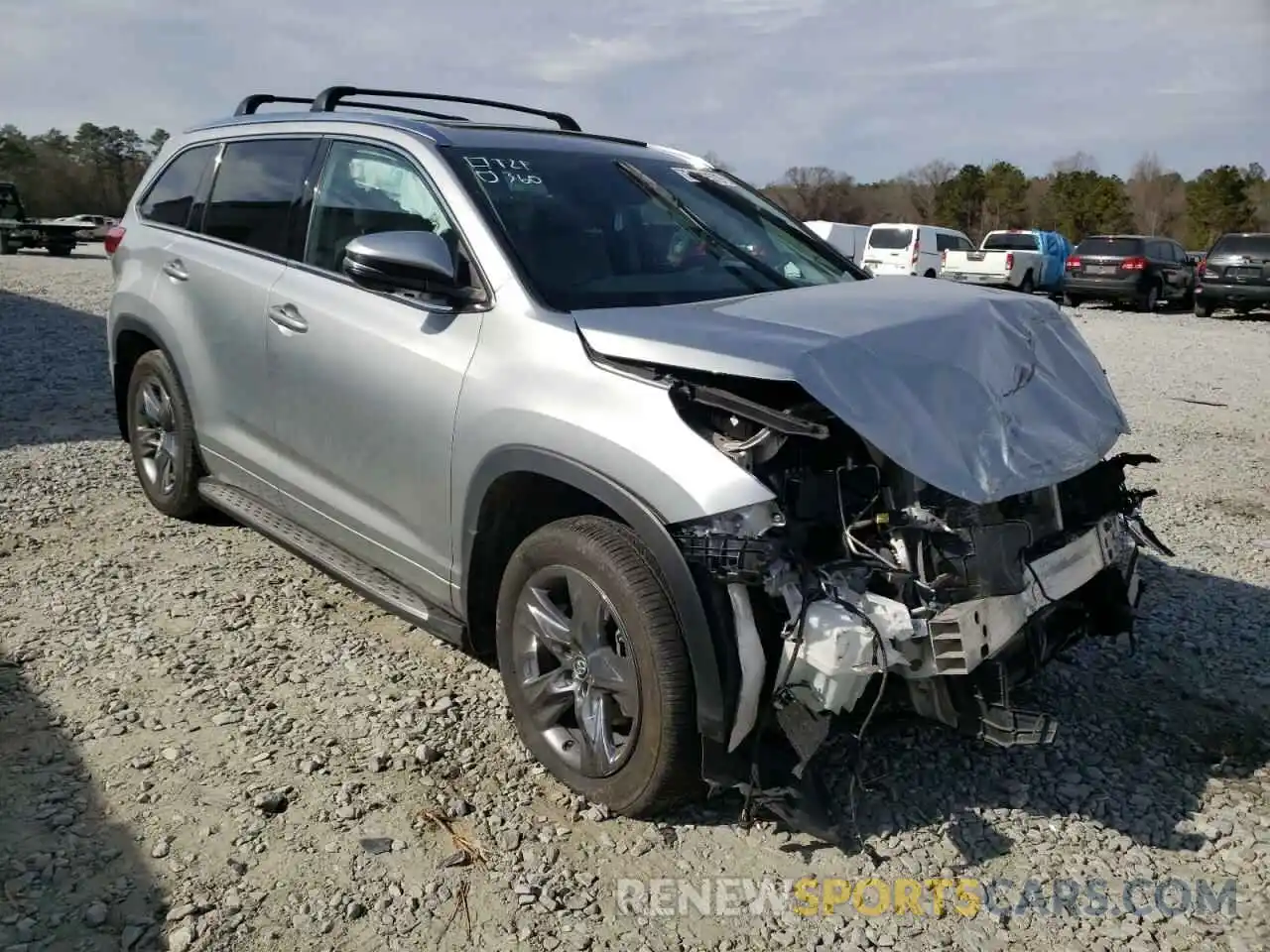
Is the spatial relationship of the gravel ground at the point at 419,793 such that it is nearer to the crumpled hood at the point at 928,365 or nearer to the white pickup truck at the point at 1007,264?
the crumpled hood at the point at 928,365

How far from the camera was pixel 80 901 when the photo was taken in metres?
2.51

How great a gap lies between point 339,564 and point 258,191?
A: 169 cm

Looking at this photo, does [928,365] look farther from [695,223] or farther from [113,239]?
[113,239]

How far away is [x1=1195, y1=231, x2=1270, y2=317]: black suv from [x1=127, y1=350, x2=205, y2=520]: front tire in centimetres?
2037

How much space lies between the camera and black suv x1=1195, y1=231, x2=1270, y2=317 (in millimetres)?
19375

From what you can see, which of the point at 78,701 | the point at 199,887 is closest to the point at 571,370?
the point at 199,887

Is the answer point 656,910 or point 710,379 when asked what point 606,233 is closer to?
point 710,379

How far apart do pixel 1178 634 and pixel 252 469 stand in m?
3.94

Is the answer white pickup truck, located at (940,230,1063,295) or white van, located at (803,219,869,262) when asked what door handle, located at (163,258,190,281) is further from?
white van, located at (803,219,869,262)

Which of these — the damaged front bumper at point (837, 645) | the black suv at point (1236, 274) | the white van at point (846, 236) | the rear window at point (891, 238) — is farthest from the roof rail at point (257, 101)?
the white van at point (846, 236)

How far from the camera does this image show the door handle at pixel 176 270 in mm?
4551

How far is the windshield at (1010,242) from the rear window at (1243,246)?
5.56 metres

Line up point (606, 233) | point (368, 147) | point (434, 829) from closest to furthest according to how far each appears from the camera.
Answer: point (434, 829), point (606, 233), point (368, 147)

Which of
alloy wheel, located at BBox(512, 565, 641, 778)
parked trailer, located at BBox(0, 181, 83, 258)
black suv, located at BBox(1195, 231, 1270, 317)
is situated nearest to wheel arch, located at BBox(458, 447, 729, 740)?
alloy wheel, located at BBox(512, 565, 641, 778)
